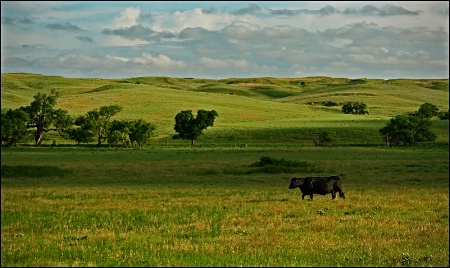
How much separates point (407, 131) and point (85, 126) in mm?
52196


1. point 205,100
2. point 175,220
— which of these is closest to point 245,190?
point 175,220

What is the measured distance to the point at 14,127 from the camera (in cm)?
8819

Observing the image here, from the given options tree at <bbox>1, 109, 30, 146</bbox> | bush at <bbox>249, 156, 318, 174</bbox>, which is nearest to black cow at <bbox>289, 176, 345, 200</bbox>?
bush at <bbox>249, 156, 318, 174</bbox>

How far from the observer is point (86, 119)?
3770 inches

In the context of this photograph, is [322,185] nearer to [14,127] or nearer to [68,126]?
[14,127]

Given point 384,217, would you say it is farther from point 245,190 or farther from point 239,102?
point 239,102

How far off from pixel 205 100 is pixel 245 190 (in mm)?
146071

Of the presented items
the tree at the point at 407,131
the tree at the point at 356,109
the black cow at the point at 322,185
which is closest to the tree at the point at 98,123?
the tree at the point at 407,131

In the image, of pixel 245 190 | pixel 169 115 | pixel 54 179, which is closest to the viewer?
pixel 245 190

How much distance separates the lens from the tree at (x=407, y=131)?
313 feet

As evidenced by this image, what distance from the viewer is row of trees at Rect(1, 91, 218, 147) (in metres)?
89.2

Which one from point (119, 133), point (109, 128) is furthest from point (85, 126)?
point (119, 133)

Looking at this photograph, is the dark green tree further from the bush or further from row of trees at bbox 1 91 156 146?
the bush

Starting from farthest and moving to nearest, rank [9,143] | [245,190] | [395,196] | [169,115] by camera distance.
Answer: [169,115]
[9,143]
[245,190]
[395,196]
